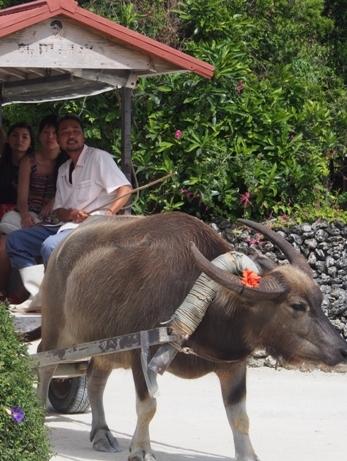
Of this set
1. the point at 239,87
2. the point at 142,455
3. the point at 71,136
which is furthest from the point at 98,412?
the point at 239,87

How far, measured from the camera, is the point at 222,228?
40.2 ft

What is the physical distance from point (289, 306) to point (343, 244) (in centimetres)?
550

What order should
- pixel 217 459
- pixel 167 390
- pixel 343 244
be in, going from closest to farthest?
pixel 217 459 → pixel 167 390 → pixel 343 244

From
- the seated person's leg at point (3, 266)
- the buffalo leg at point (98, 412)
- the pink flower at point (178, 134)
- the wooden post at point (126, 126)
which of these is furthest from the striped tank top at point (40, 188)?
the pink flower at point (178, 134)

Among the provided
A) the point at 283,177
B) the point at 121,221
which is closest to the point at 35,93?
the point at 121,221

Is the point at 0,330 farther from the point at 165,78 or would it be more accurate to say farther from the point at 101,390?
the point at 165,78

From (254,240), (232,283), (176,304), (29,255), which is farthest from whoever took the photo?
(254,240)

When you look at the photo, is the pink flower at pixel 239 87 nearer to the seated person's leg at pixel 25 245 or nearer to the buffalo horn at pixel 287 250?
the seated person's leg at pixel 25 245

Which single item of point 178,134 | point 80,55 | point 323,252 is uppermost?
point 80,55

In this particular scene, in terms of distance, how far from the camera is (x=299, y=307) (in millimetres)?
6855

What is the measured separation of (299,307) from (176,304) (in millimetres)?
732

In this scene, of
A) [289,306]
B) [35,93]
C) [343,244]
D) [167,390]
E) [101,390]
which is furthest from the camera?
[343,244]

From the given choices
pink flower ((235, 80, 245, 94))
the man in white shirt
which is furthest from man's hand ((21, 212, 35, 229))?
pink flower ((235, 80, 245, 94))

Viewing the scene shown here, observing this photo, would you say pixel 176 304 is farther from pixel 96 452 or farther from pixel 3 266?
pixel 3 266
